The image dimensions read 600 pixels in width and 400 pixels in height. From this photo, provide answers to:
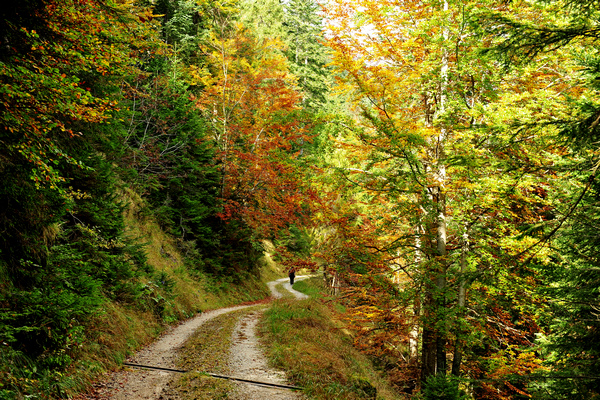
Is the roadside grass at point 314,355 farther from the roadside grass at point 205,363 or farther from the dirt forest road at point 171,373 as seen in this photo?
the roadside grass at point 205,363

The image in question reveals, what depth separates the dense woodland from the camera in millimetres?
5270

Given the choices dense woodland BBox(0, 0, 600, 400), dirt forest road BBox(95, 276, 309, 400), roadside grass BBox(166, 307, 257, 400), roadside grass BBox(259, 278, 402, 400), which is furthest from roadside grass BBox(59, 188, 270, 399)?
roadside grass BBox(259, 278, 402, 400)

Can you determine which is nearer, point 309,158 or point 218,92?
point 309,158

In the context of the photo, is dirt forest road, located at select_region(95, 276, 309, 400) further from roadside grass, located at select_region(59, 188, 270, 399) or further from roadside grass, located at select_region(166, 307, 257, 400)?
roadside grass, located at select_region(59, 188, 270, 399)

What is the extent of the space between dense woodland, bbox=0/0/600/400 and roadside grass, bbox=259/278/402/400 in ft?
4.76

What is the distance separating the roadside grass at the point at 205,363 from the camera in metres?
6.37

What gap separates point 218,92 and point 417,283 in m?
20.4

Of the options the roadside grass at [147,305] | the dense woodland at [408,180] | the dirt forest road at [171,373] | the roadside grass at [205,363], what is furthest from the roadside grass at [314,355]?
the roadside grass at [147,305]

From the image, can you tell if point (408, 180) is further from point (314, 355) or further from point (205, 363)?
point (205, 363)

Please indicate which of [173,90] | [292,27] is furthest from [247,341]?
[292,27]

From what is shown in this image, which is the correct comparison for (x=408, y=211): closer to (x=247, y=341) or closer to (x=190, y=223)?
(x=247, y=341)

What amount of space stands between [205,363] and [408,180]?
654 cm

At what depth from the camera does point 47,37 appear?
19.9ft

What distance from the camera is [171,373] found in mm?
7418
